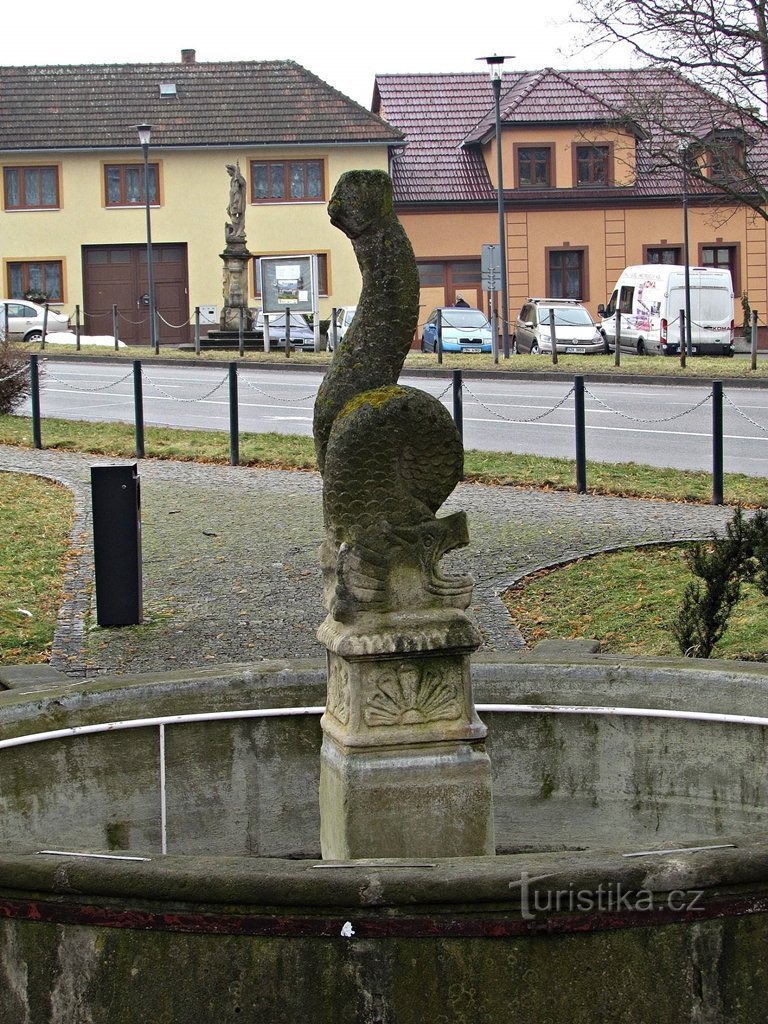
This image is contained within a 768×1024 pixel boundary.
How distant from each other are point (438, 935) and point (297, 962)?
1.08ft

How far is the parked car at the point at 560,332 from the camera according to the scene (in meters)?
39.3

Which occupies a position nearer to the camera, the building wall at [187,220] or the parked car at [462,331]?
the parked car at [462,331]

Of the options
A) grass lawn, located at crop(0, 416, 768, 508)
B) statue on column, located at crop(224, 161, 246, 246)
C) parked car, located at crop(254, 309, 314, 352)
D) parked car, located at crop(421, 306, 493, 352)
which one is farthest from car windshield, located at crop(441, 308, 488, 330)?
grass lawn, located at crop(0, 416, 768, 508)

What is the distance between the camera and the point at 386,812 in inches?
191

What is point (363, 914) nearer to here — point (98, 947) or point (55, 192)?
point (98, 947)

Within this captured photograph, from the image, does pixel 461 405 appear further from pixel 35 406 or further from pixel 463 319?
pixel 463 319

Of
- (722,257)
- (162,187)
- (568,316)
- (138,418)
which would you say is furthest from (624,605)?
(722,257)

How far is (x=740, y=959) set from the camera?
3613 millimetres

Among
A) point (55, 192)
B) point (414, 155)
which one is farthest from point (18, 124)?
point (414, 155)

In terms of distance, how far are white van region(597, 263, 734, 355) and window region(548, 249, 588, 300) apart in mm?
10169

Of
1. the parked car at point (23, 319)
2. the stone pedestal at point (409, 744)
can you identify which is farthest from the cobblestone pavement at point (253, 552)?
the parked car at point (23, 319)

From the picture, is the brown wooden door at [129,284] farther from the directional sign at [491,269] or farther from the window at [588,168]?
the directional sign at [491,269]

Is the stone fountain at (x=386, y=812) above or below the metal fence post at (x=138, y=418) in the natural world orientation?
below

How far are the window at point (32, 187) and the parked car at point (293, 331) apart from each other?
42.6 feet
